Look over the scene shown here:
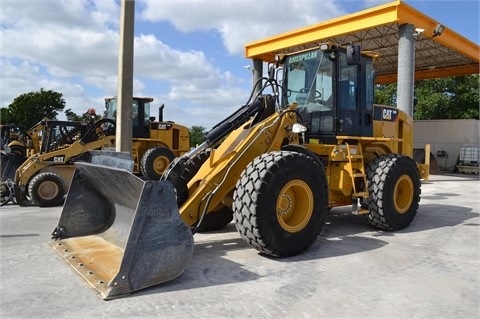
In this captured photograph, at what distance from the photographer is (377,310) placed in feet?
12.3

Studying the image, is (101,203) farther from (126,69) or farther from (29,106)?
(29,106)

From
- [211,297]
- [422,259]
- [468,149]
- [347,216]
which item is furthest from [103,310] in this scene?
[468,149]

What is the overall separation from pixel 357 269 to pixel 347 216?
10.9 ft

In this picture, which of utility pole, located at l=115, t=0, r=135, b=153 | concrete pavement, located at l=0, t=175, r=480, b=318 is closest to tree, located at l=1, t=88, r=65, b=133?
utility pole, located at l=115, t=0, r=135, b=153

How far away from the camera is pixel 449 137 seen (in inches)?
851

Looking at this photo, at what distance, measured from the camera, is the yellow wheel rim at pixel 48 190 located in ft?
33.6

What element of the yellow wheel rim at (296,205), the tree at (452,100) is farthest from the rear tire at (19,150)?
the tree at (452,100)

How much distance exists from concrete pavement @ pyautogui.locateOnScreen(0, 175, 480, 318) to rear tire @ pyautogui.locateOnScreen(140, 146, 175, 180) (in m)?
6.39

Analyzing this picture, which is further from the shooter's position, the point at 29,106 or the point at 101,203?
the point at 29,106

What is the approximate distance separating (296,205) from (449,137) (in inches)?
737

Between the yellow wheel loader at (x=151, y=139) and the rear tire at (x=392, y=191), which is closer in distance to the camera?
the rear tire at (x=392, y=191)

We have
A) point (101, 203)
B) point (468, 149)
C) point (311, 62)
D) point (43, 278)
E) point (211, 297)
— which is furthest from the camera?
point (468, 149)

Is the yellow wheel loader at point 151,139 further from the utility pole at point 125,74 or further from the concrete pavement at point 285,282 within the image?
the concrete pavement at point 285,282

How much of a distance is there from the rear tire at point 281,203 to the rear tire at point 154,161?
8.32 metres
